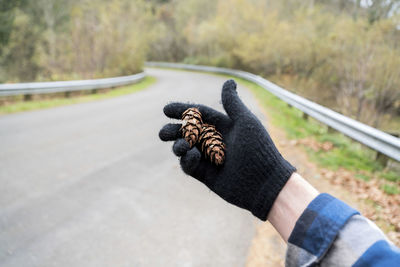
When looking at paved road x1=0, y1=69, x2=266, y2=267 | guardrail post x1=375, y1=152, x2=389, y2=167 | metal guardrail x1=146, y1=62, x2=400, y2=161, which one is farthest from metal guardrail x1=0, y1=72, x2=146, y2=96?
guardrail post x1=375, y1=152, x2=389, y2=167

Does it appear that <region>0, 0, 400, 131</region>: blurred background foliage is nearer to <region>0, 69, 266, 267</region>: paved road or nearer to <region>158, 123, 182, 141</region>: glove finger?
<region>0, 69, 266, 267</region>: paved road

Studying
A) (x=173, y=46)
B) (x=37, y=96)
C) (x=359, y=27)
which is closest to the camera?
(x=37, y=96)

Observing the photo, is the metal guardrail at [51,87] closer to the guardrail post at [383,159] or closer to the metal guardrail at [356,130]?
the metal guardrail at [356,130]

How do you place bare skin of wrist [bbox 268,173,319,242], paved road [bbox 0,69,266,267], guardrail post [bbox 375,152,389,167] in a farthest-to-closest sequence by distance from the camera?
guardrail post [bbox 375,152,389,167]
paved road [bbox 0,69,266,267]
bare skin of wrist [bbox 268,173,319,242]

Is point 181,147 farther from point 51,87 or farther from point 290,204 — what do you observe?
point 51,87

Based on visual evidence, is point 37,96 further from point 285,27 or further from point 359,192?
point 285,27

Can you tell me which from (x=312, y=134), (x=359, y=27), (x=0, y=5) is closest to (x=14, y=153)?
(x=312, y=134)
